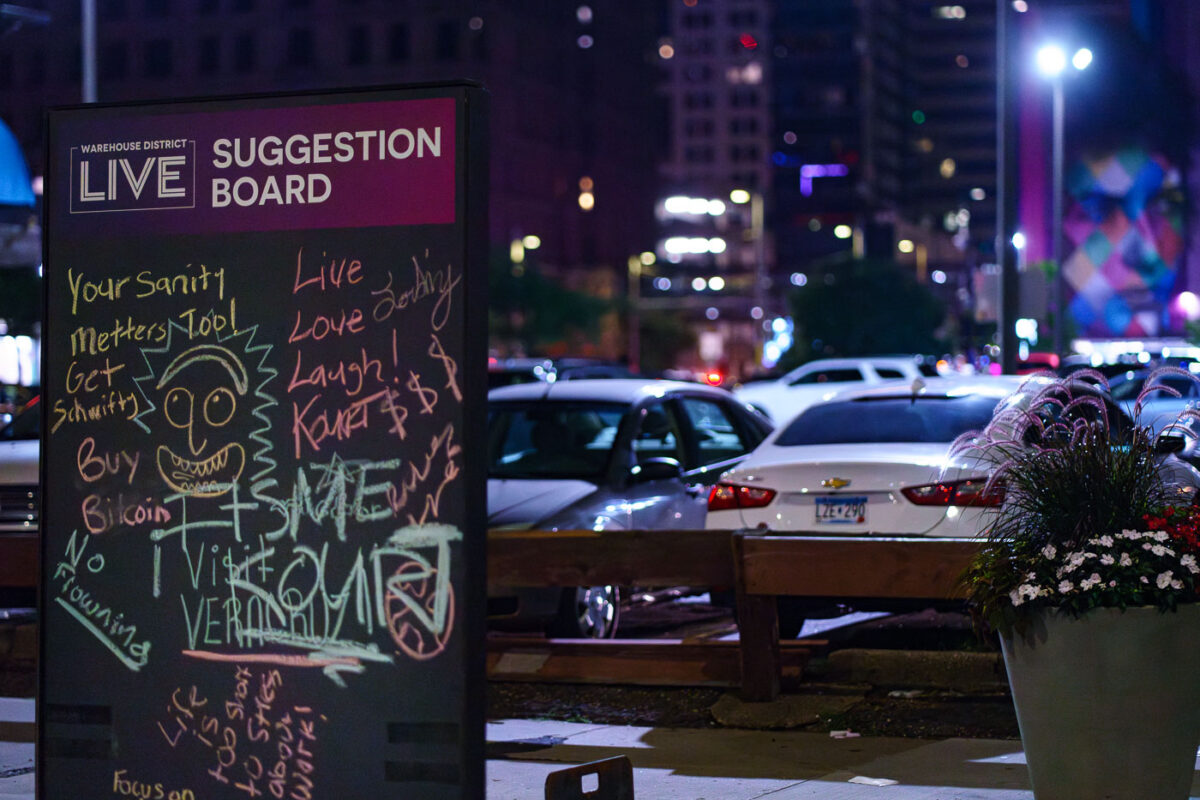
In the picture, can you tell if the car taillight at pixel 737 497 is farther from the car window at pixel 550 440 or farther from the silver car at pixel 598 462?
the car window at pixel 550 440

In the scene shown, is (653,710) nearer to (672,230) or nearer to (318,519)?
(318,519)

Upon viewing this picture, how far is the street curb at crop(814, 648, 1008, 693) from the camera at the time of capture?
8.29 m

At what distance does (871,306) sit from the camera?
90250 millimetres


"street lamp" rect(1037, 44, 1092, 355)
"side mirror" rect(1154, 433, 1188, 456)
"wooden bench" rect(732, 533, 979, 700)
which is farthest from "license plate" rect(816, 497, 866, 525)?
"street lamp" rect(1037, 44, 1092, 355)

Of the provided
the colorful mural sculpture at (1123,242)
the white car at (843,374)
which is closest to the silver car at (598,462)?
the white car at (843,374)

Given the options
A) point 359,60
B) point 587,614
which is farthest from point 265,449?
point 359,60

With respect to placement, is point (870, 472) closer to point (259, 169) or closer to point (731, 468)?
point (731, 468)

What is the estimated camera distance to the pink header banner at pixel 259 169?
4223mm

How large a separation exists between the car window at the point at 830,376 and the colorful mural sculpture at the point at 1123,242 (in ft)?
209

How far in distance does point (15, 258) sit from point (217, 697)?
73.1ft

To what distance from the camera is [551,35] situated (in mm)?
124312

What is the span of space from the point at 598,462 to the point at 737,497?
1.45m

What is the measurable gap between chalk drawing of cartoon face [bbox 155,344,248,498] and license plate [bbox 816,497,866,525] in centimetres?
533

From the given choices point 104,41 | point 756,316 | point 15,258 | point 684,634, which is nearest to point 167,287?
point 684,634
